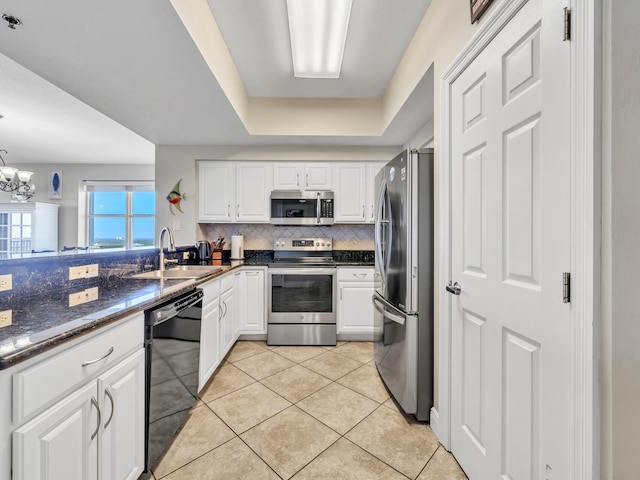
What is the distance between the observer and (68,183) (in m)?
5.29

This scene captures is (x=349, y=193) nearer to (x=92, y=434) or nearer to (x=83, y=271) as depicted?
(x=83, y=271)

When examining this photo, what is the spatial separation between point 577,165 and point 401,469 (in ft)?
5.02

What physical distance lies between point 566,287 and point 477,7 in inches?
48.9

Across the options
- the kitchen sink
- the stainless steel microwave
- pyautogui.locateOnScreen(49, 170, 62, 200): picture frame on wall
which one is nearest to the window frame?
pyautogui.locateOnScreen(49, 170, 62, 200): picture frame on wall

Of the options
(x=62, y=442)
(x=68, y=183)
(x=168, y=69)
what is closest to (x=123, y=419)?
(x=62, y=442)

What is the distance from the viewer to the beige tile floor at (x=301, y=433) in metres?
1.37

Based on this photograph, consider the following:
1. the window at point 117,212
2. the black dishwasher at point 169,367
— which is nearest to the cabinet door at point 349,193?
the black dishwasher at point 169,367

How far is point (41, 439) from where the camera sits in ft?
2.55

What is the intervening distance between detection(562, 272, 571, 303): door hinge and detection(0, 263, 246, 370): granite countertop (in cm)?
151

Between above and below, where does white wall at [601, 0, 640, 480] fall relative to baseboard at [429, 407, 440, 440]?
above

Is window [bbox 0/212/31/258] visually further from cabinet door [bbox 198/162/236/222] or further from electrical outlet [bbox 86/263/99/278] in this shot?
electrical outlet [bbox 86/263/99/278]

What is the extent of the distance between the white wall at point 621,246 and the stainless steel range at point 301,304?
92.1 inches

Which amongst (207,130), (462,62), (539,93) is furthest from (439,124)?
(207,130)

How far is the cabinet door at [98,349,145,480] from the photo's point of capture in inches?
40.1
